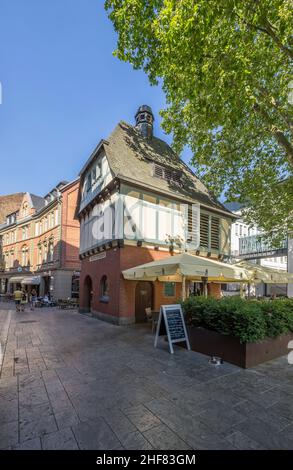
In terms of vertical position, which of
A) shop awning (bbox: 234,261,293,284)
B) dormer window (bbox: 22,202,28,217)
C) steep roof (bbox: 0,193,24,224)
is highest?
steep roof (bbox: 0,193,24,224)

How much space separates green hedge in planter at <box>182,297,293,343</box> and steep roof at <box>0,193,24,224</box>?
49424 mm

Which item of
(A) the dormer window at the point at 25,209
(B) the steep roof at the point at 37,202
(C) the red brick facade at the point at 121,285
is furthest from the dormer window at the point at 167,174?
(A) the dormer window at the point at 25,209

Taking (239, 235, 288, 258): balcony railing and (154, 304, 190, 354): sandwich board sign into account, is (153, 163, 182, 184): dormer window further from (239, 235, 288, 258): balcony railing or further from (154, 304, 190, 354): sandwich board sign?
(154, 304, 190, 354): sandwich board sign

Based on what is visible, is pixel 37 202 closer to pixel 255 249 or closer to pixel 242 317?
pixel 255 249

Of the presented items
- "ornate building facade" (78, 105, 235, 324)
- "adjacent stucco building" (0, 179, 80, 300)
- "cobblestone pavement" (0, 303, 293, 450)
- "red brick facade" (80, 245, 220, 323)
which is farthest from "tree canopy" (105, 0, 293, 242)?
"adjacent stucco building" (0, 179, 80, 300)

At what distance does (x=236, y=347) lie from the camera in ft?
19.0

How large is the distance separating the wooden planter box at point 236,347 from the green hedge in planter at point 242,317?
17cm

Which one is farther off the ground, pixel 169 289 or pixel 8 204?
pixel 8 204

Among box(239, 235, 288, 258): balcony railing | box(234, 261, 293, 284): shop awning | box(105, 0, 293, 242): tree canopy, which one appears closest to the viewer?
box(105, 0, 293, 242): tree canopy

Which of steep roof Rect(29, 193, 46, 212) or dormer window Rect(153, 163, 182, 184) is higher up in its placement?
steep roof Rect(29, 193, 46, 212)

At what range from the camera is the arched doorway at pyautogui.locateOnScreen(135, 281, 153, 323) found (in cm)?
1204

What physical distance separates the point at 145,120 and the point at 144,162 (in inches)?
210

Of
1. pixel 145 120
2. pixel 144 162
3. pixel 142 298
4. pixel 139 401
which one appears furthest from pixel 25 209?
pixel 139 401
